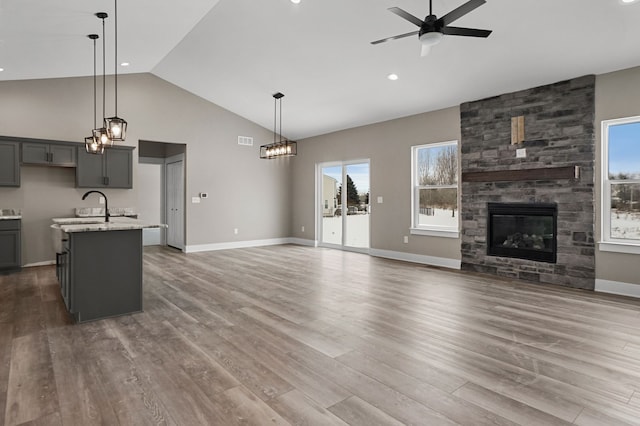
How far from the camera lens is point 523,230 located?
5.77m

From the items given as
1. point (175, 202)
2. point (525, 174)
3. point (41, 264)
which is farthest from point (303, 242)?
point (525, 174)

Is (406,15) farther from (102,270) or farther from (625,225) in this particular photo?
(625,225)

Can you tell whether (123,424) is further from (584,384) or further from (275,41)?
(275,41)

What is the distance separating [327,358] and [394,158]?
214 inches

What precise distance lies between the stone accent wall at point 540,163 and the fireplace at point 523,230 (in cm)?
9

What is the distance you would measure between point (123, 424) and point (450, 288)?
13.7ft

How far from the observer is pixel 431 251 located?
6.87 metres

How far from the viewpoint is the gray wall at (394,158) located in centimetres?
670

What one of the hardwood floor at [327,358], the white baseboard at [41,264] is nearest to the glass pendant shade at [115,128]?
the hardwood floor at [327,358]

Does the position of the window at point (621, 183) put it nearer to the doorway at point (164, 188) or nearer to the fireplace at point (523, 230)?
the fireplace at point (523, 230)

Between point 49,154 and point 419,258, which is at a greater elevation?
point 49,154

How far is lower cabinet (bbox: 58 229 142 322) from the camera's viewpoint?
356 centimetres

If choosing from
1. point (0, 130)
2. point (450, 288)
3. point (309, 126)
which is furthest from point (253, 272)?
point (0, 130)

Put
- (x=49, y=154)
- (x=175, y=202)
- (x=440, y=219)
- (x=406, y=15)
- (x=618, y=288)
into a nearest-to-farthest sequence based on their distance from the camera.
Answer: (x=406, y=15)
(x=618, y=288)
(x=49, y=154)
(x=440, y=219)
(x=175, y=202)
